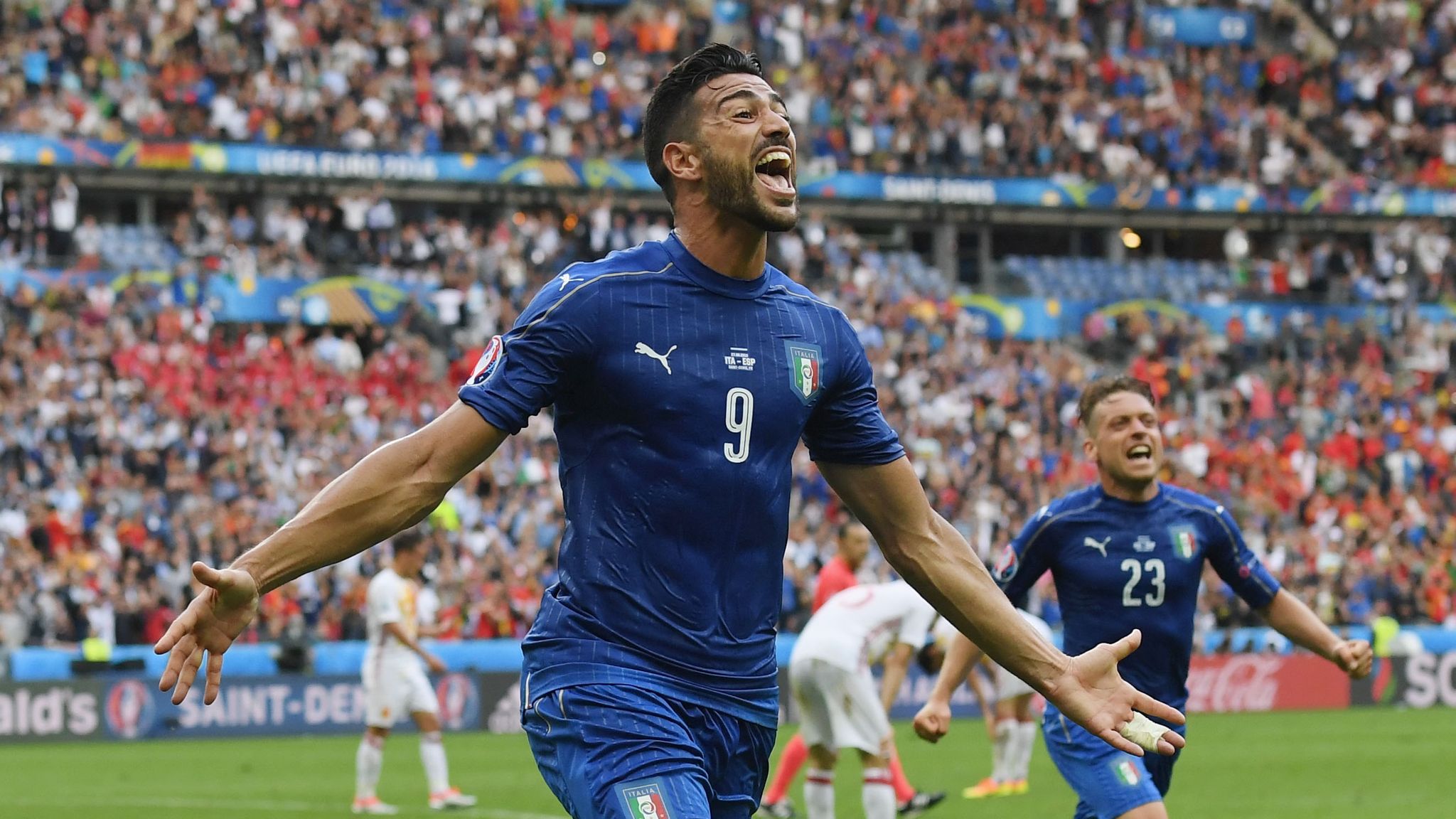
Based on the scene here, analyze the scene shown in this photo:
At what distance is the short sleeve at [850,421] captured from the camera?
5391 millimetres

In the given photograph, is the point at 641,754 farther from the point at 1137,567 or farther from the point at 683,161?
the point at 1137,567

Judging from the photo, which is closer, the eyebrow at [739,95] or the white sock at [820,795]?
the eyebrow at [739,95]

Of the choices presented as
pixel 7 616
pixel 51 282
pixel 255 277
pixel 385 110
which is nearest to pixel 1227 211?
pixel 385 110

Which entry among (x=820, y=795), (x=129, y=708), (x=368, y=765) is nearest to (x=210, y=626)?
(x=820, y=795)

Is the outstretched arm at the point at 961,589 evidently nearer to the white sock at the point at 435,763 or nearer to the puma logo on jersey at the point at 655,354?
the puma logo on jersey at the point at 655,354

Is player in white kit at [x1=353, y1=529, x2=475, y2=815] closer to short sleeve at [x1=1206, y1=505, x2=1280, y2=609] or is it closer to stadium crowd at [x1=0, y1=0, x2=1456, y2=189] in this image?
short sleeve at [x1=1206, y1=505, x2=1280, y2=609]

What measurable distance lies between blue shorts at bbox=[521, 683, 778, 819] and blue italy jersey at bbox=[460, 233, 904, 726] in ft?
0.14

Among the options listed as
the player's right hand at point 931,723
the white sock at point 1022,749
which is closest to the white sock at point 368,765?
the white sock at point 1022,749

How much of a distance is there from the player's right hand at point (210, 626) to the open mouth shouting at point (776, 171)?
162 cm

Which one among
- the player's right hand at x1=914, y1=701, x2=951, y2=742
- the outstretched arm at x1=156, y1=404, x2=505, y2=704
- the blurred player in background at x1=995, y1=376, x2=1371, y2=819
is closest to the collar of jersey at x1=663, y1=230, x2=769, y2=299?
the outstretched arm at x1=156, y1=404, x2=505, y2=704

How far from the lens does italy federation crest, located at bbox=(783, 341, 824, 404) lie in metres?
5.20

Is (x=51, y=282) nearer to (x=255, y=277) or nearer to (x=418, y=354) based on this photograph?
(x=255, y=277)

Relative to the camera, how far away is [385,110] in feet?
122

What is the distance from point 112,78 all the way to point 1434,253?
27510 mm
